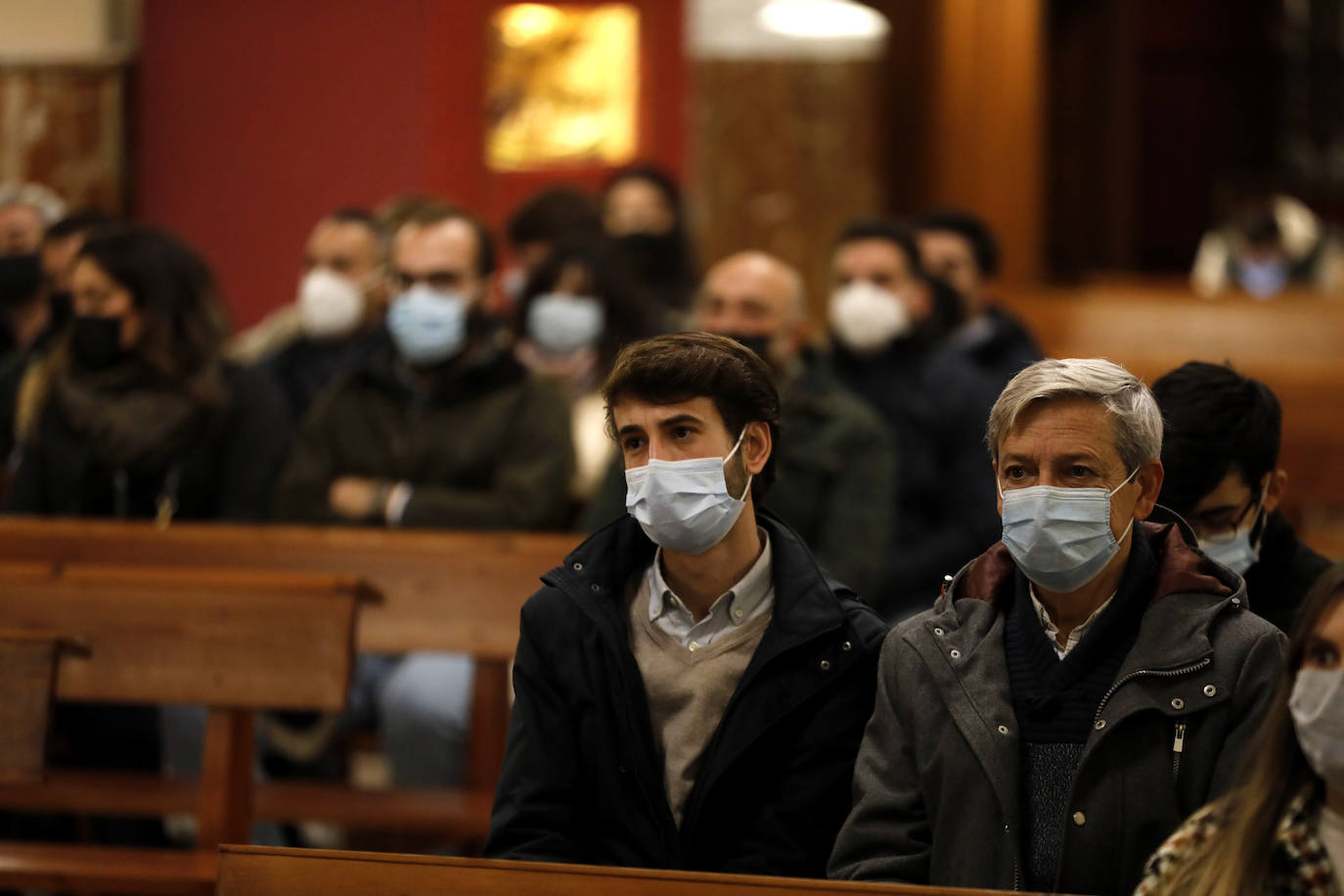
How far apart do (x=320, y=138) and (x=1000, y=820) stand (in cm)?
759

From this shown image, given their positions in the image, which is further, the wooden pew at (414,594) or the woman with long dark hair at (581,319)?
the woman with long dark hair at (581,319)

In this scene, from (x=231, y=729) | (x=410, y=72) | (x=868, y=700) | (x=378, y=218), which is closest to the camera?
(x=868, y=700)

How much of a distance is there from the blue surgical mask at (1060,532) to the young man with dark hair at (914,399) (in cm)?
198

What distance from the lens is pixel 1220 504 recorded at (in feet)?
9.08

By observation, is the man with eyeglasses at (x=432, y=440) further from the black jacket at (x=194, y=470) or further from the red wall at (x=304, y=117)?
the red wall at (x=304, y=117)

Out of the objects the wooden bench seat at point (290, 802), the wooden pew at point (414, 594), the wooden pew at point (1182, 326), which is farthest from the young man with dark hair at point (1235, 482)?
the wooden pew at point (1182, 326)

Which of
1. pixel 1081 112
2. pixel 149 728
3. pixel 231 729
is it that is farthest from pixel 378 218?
pixel 1081 112

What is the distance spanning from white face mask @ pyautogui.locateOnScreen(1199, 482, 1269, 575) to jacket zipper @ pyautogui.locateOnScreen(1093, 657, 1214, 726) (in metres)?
0.46

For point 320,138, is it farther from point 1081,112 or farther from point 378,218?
point 1081,112

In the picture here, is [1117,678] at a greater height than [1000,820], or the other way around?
[1117,678]

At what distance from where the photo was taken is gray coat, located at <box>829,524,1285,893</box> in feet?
7.56

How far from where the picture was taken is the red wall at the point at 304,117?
9.19 m

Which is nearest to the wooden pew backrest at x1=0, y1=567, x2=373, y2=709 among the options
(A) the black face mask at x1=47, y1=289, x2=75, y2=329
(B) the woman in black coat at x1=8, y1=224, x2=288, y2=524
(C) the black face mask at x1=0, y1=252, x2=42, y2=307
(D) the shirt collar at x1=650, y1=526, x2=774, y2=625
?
(B) the woman in black coat at x1=8, y1=224, x2=288, y2=524

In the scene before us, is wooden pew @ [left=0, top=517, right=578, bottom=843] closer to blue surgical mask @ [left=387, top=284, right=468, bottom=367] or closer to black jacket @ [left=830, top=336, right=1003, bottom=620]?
blue surgical mask @ [left=387, top=284, right=468, bottom=367]
